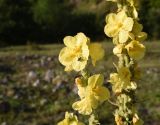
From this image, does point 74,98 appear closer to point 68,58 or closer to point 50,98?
point 50,98

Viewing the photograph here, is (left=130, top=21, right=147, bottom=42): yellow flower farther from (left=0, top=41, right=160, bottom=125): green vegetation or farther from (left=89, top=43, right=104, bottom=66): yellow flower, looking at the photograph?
(left=0, top=41, right=160, bottom=125): green vegetation

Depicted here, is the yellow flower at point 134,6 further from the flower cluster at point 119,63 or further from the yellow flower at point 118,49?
the yellow flower at point 118,49

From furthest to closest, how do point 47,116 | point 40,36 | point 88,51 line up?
1. point 40,36
2. point 47,116
3. point 88,51

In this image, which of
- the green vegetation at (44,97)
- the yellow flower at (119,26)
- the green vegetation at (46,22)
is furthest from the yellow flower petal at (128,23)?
the green vegetation at (46,22)

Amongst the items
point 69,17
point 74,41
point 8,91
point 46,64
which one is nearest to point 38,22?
point 69,17

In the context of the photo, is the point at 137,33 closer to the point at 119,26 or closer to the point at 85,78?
the point at 119,26

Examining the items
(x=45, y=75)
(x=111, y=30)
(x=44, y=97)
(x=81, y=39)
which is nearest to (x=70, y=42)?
(x=81, y=39)
